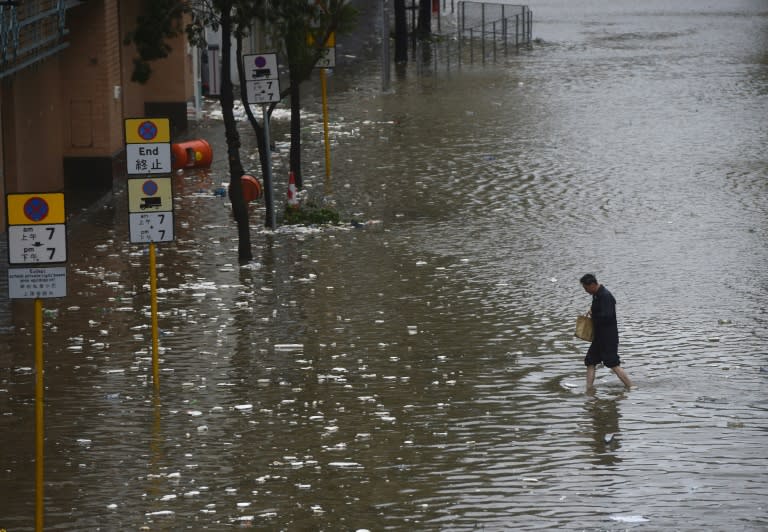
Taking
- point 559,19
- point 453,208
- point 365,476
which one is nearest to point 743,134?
point 453,208

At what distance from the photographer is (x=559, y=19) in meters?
57.5

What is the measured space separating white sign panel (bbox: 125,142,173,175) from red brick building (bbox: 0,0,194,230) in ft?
22.5

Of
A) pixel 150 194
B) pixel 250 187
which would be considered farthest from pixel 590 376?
pixel 250 187

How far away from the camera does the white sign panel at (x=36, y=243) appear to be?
1061 cm

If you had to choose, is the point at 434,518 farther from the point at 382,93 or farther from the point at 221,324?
the point at 382,93

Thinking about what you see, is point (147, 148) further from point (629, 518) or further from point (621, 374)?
point (629, 518)

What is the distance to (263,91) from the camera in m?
21.9

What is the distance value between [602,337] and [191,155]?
14785 mm

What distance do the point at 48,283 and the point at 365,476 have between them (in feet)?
10.0

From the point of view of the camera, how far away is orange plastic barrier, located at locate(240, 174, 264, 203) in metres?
23.7

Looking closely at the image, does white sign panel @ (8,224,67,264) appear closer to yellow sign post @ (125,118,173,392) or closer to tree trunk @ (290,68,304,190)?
yellow sign post @ (125,118,173,392)

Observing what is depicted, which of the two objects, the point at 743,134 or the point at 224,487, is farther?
the point at 743,134

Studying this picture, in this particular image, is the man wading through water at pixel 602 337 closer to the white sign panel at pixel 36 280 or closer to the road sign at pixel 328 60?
the white sign panel at pixel 36 280

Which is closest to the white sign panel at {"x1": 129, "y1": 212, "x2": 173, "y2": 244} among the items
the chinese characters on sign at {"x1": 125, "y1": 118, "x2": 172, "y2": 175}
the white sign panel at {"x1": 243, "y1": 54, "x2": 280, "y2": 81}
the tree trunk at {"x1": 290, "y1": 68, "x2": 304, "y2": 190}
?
the chinese characters on sign at {"x1": 125, "y1": 118, "x2": 172, "y2": 175}
